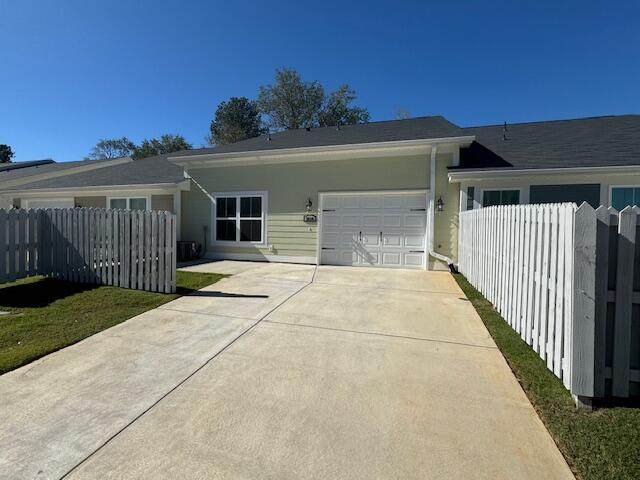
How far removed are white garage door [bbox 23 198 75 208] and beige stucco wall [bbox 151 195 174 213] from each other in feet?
14.1

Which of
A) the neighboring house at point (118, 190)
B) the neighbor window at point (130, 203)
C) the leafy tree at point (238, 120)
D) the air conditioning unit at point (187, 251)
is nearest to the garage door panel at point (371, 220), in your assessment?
the air conditioning unit at point (187, 251)

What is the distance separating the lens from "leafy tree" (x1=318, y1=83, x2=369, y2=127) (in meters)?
32.8

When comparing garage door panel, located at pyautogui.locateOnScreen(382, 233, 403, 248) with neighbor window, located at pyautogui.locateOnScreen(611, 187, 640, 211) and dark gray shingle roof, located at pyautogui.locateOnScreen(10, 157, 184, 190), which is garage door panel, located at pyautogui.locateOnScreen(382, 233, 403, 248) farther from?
dark gray shingle roof, located at pyautogui.locateOnScreen(10, 157, 184, 190)

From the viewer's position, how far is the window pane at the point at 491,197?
30.5 feet

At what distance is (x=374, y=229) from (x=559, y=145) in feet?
19.8

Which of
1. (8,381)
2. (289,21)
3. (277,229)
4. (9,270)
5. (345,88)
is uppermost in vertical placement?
(345,88)

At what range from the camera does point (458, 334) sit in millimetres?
4371

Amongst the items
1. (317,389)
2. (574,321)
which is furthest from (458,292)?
(317,389)

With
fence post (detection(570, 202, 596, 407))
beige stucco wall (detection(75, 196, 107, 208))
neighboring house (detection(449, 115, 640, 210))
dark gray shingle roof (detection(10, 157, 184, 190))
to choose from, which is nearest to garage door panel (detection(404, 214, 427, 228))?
neighboring house (detection(449, 115, 640, 210))

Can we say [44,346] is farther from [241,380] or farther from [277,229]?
[277,229]

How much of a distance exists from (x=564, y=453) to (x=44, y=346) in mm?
4898

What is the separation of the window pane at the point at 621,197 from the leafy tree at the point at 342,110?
26616 millimetres

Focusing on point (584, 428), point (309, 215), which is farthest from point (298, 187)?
point (584, 428)

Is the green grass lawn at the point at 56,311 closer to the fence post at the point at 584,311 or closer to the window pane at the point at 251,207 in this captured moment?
the window pane at the point at 251,207
